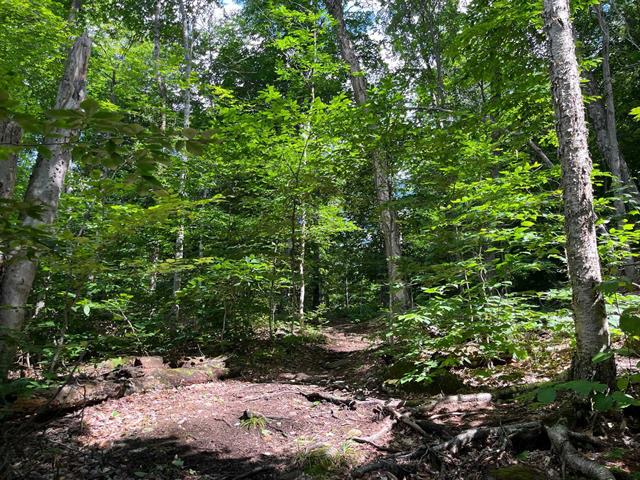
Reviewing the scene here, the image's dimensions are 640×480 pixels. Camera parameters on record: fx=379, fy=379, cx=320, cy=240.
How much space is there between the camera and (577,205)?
365cm

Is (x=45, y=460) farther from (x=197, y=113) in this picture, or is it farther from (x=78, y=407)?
(x=197, y=113)

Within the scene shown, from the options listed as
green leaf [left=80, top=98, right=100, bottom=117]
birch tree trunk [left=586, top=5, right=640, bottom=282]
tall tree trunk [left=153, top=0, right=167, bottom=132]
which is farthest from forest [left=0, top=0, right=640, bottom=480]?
tall tree trunk [left=153, top=0, right=167, bottom=132]

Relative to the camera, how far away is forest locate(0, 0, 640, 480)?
2.99m

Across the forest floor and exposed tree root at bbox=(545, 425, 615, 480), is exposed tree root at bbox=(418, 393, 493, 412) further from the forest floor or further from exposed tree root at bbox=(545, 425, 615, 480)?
exposed tree root at bbox=(545, 425, 615, 480)

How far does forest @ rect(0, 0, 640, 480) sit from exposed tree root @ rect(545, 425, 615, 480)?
2cm

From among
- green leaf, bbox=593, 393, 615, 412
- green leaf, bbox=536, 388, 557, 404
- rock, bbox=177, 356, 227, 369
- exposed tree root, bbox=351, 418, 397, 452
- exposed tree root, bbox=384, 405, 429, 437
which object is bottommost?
exposed tree root, bbox=351, 418, 397, 452

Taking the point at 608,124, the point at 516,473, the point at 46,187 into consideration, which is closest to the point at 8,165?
the point at 46,187

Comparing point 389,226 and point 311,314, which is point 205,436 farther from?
point 311,314

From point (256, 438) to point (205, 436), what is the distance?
58cm

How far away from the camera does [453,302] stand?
5242mm

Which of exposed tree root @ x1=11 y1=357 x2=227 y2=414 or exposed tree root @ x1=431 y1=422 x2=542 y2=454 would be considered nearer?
exposed tree root @ x1=431 y1=422 x2=542 y2=454

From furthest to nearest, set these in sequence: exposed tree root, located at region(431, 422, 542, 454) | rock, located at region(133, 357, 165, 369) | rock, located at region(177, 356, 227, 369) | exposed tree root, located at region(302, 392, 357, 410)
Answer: rock, located at region(177, 356, 227, 369), rock, located at region(133, 357, 165, 369), exposed tree root, located at region(302, 392, 357, 410), exposed tree root, located at region(431, 422, 542, 454)

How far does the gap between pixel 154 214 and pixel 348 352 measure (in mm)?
7137

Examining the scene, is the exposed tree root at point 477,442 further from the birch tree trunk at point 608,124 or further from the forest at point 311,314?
the birch tree trunk at point 608,124
